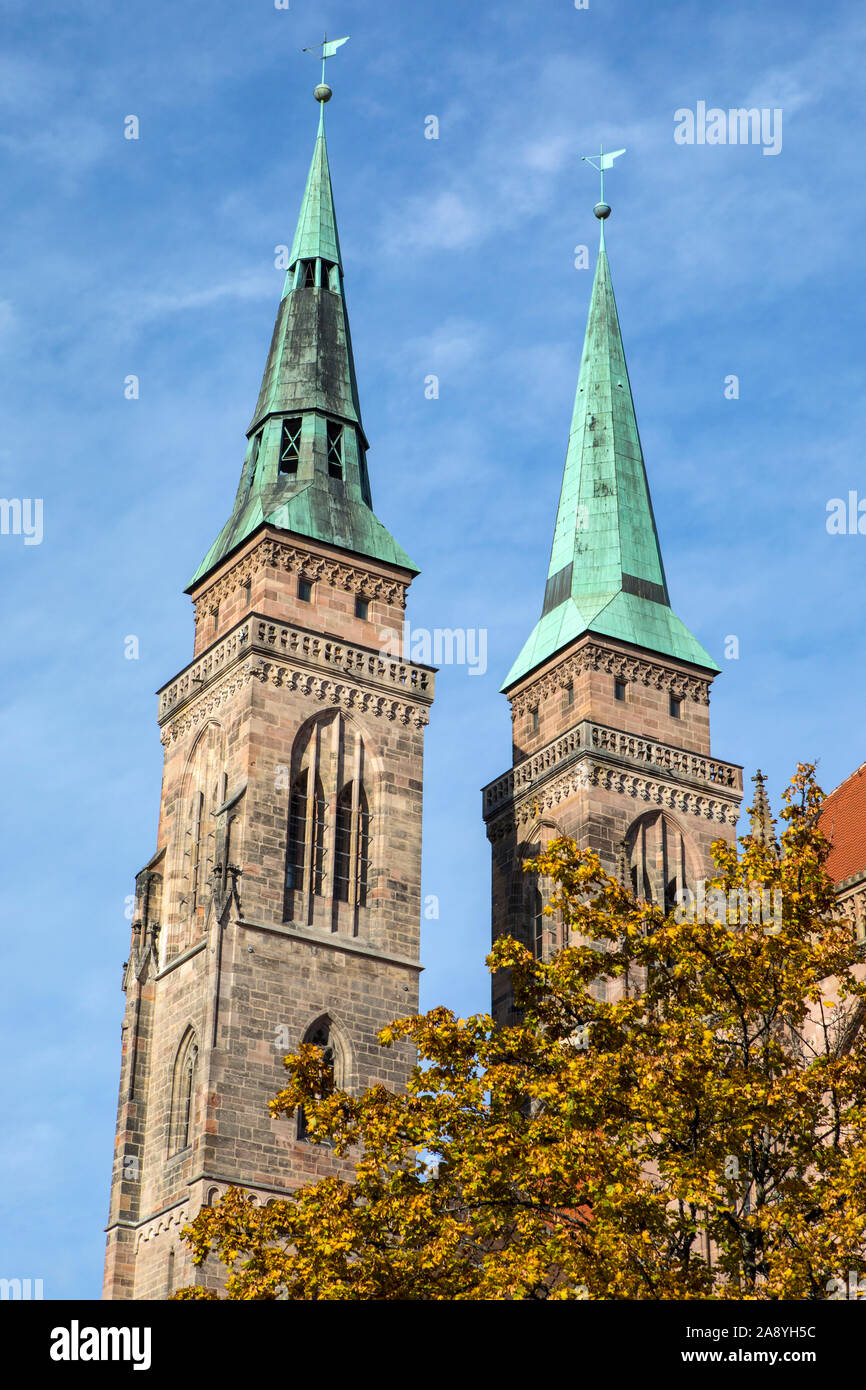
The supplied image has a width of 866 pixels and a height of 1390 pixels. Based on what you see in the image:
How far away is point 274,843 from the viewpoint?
46000mm

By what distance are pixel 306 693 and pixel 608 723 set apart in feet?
32.8

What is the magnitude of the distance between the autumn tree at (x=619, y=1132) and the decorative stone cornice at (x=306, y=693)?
80.9 ft

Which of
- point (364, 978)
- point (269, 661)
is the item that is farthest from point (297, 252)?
point (364, 978)

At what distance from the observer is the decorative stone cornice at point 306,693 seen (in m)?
48.1

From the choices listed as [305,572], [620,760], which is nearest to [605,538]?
[620,760]

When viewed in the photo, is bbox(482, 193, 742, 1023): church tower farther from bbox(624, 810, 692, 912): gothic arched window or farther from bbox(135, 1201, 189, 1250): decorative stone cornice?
bbox(135, 1201, 189, 1250): decorative stone cornice

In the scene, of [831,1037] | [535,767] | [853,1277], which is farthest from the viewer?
[535,767]

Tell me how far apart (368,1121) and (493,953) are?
234 cm

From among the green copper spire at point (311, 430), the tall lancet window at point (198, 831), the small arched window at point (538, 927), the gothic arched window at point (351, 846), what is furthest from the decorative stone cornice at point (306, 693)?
the small arched window at point (538, 927)

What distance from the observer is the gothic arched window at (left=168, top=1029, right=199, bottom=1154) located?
44.2 m

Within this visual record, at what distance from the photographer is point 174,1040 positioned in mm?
45281

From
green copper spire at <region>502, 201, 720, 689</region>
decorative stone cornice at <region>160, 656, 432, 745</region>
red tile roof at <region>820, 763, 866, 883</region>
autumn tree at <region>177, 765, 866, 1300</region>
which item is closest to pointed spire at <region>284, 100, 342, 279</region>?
green copper spire at <region>502, 201, 720, 689</region>
